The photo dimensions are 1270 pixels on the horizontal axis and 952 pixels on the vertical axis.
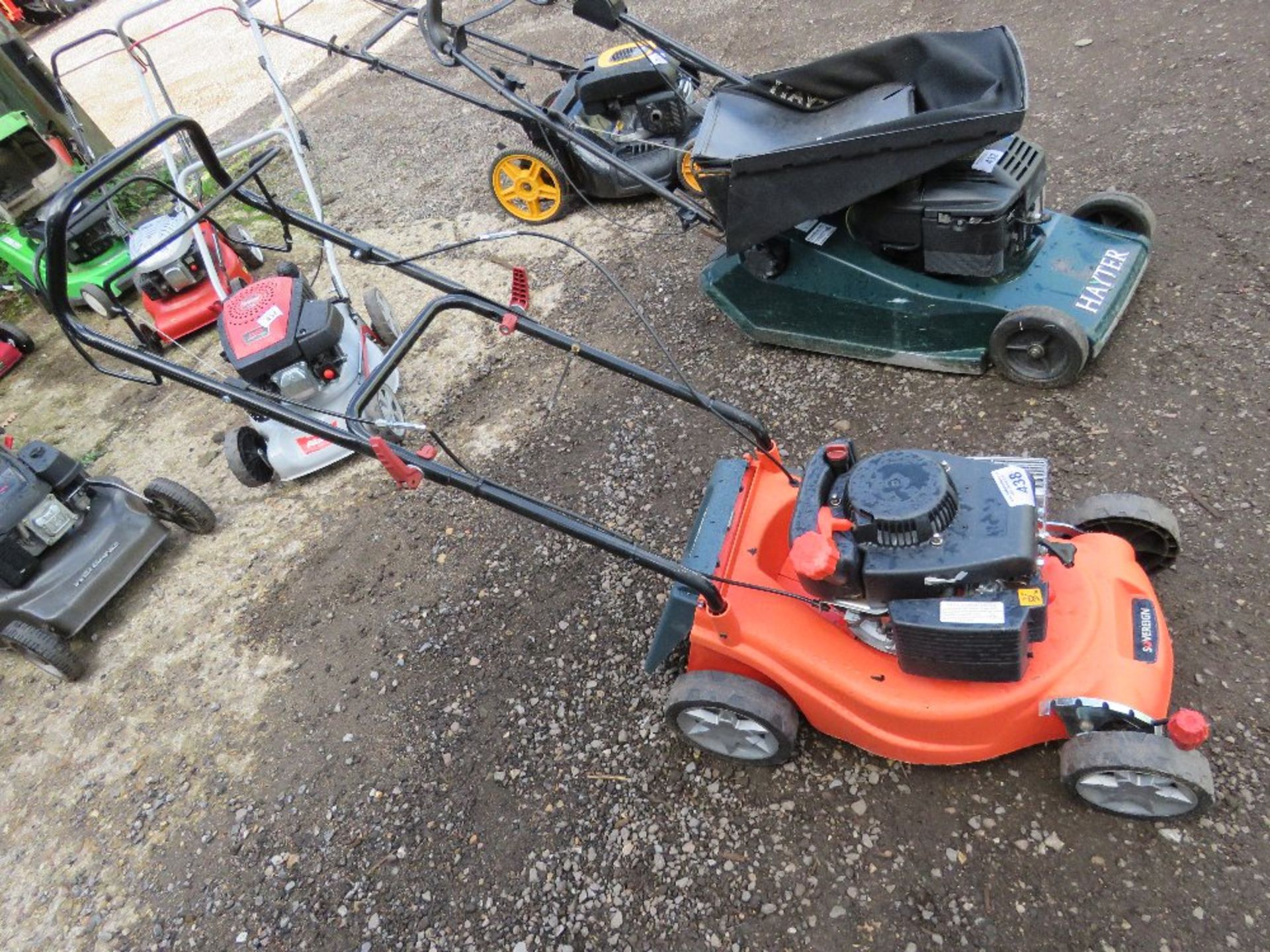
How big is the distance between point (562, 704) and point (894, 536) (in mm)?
1292

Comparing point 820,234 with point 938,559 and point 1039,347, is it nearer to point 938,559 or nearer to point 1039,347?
point 1039,347

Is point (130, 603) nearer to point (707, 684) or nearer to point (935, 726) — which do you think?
point (707, 684)

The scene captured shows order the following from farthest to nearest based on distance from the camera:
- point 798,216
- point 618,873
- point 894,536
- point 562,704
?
1. point 798,216
2. point 562,704
3. point 618,873
4. point 894,536

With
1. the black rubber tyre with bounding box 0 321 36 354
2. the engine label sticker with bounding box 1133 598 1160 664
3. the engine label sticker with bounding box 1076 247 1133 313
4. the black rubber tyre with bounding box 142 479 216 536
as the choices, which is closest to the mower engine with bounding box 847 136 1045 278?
the engine label sticker with bounding box 1076 247 1133 313

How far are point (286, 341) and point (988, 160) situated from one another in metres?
2.82

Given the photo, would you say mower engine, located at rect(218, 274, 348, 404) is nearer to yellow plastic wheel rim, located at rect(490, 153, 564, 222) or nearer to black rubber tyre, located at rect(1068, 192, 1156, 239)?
yellow plastic wheel rim, located at rect(490, 153, 564, 222)

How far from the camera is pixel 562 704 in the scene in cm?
271

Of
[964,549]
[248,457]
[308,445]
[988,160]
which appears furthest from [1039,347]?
[248,457]

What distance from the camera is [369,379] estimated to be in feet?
7.21

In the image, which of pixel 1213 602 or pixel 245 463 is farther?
pixel 245 463

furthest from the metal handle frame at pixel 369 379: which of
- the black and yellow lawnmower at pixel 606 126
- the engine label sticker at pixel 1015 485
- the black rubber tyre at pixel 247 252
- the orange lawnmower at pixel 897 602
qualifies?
the black rubber tyre at pixel 247 252

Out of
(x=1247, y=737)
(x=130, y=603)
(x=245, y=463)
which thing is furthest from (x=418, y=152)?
(x=1247, y=737)

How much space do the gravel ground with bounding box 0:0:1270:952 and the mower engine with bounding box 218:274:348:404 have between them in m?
0.51

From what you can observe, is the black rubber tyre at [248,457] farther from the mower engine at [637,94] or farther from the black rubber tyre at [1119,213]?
the black rubber tyre at [1119,213]
